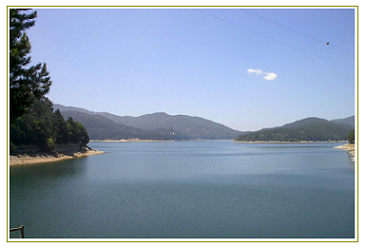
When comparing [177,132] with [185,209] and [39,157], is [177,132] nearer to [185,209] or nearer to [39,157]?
[39,157]

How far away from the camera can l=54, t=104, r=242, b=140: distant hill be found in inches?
5241

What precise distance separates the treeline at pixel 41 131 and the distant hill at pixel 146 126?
7328cm

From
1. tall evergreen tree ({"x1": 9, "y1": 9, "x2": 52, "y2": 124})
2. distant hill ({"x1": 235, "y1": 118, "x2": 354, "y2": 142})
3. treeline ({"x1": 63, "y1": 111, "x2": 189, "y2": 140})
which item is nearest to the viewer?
tall evergreen tree ({"x1": 9, "y1": 9, "x2": 52, "y2": 124})

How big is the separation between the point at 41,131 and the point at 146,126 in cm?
12722

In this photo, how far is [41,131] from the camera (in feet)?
144

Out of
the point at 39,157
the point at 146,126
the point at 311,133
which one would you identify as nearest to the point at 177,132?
the point at 146,126

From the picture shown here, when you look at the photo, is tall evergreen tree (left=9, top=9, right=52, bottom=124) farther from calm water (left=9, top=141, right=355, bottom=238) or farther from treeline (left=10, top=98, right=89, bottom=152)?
treeline (left=10, top=98, right=89, bottom=152)

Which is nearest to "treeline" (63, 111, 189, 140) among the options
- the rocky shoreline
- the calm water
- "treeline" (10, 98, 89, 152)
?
"treeline" (10, 98, 89, 152)

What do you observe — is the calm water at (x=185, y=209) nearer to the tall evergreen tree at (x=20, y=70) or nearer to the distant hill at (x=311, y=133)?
the tall evergreen tree at (x=20, y=70)

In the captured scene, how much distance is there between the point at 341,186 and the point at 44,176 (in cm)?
2380

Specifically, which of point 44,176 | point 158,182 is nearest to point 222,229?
point 158,182

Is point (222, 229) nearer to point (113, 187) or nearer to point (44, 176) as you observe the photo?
point (113, 187)

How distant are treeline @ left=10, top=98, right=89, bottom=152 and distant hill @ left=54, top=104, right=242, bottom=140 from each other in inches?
2885

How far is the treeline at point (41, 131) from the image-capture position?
133 feet
